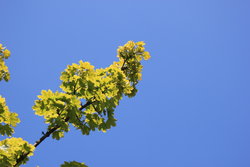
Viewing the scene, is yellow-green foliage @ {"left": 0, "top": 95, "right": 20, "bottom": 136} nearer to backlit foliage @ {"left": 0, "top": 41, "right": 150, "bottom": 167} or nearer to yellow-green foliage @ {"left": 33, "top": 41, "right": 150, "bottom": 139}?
backlit foliage @ {"left": 0, "top": 41, "right": 150, "bottom": 167}

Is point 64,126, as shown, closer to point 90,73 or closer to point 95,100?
point 95,100

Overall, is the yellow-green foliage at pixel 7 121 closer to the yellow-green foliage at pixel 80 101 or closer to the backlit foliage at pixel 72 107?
the backlit foliage at pixel 72 107

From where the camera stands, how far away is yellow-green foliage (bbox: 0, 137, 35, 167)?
7.31 metres

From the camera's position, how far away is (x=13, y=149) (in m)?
7.54

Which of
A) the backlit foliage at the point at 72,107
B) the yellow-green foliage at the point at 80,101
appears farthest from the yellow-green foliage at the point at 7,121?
the yellow-green foliage at the point at 80,101

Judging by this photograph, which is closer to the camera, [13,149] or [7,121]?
[13,149]

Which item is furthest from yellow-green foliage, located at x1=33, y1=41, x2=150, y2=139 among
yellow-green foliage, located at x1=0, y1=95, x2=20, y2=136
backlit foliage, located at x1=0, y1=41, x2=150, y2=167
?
yellow-green foliage, located at x1=0, y1=95, x2=20, y2=136

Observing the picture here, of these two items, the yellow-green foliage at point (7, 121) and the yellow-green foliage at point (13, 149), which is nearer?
the yellow-green foliage at point (13, 149)

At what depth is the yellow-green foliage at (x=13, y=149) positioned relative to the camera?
7309mm

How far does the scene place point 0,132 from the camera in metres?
8.84

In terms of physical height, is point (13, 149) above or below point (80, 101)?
below

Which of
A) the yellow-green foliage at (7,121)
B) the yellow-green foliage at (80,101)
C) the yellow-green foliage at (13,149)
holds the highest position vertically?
the yellow-green foliage at (80,101)

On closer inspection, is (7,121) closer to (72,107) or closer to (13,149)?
(13,149)

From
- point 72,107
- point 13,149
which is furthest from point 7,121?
point 72,107
